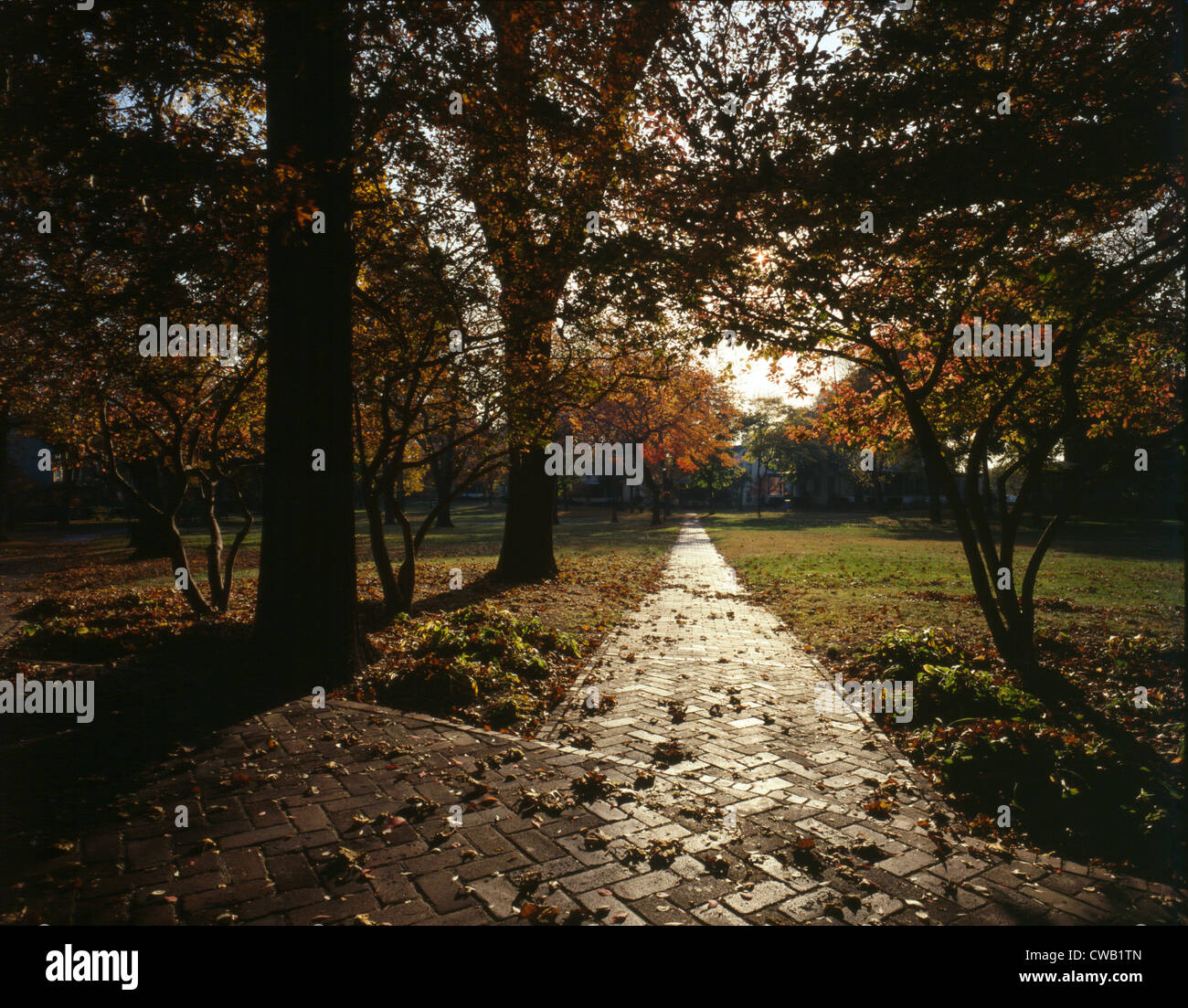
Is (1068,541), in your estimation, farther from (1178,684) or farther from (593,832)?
(593,832)

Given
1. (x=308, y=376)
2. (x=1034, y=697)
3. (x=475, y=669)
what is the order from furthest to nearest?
(x=475, y=669) < (x=1034, y=697) < (x=308, y=376)

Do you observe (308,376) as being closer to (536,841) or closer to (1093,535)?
(536,841)

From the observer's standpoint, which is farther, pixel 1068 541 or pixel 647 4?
pixel 1068 541

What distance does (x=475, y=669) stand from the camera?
6.40m

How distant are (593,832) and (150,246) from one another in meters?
6.28

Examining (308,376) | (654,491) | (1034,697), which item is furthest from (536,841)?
(654,491)

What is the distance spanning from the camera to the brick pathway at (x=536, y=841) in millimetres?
3037

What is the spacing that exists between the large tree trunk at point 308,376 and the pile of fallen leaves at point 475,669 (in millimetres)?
558

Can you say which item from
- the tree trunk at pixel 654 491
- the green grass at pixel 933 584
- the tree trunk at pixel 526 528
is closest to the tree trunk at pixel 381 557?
the tree trunk at pixel 526 528

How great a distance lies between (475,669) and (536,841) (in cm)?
292

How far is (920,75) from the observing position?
5457 mm

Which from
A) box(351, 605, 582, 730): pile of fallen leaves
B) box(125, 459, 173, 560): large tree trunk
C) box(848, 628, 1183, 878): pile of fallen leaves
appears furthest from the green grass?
box(125, 459, 173, 560): large tree trunk

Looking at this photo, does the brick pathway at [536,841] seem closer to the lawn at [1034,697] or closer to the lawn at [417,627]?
the lawn at [1034,697]

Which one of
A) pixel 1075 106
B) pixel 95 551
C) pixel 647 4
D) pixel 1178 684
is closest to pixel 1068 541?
pixel 1178 684
